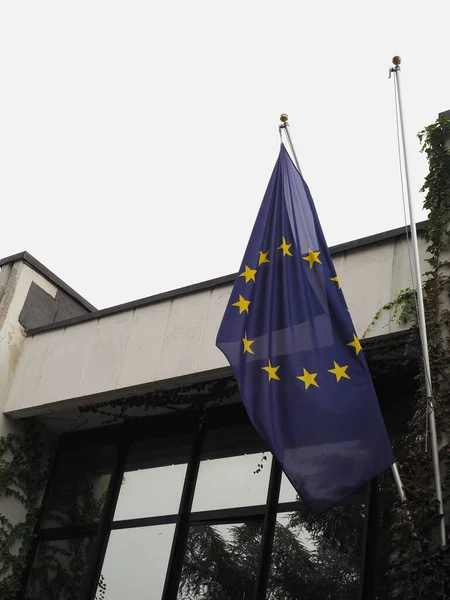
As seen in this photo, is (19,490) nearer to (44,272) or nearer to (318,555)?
(44,272)

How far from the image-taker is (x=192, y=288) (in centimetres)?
1040

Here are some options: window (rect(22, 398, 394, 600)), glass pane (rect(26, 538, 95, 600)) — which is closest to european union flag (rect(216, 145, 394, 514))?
window (rect(22, 398, 394, 600))

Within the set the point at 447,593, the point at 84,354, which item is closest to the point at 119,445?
the point at 84,354

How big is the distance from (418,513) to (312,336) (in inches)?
A: 64.2

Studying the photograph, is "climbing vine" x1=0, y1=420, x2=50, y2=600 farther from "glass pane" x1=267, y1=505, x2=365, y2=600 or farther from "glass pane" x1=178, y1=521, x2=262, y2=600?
"glass pane" x1=267, y1=505, x2=365, y2=600

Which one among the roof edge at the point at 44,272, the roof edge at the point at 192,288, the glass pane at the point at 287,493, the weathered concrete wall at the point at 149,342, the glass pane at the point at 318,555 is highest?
the roof edge at the point at 44,272

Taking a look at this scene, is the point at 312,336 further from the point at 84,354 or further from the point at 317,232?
the point at 84,354

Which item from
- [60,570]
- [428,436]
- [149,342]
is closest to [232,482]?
[149,342]

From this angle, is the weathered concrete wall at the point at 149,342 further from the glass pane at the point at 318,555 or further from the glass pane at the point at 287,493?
the glass pane at the point at 318,555

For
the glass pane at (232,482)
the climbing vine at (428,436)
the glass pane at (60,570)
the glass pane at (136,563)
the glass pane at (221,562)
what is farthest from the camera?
the glass pane at (60,570)

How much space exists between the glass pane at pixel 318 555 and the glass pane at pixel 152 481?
63.8 inches

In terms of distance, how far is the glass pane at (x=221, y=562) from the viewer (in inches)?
352

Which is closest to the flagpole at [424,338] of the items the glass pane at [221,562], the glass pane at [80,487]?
the glass pane at [221,562]

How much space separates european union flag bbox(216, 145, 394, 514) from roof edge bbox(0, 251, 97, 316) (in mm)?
5073
